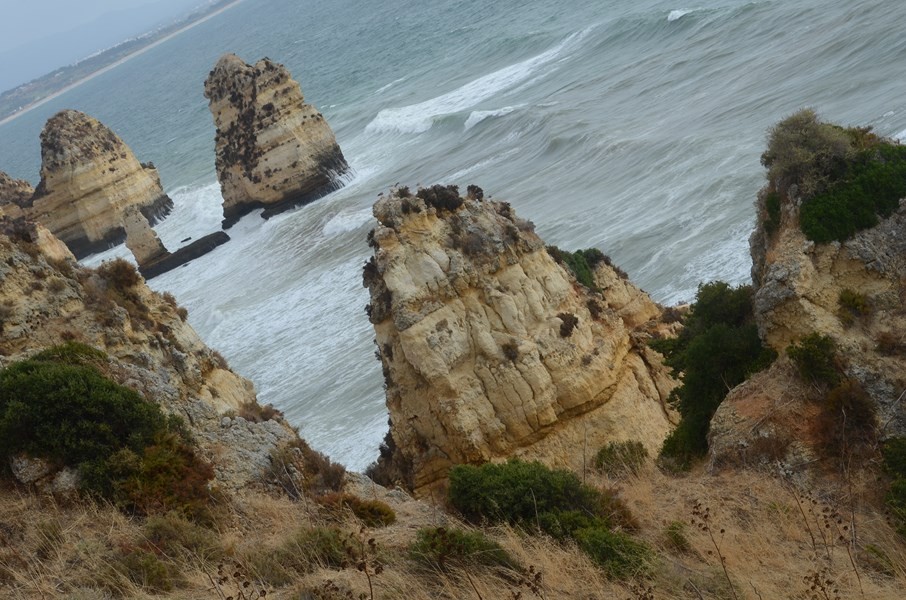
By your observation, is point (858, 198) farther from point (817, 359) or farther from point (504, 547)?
point (504, 547)

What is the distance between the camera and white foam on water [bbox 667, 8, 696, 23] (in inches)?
2153

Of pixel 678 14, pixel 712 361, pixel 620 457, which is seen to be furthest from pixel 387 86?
pixel 712 361

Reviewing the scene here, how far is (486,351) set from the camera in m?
15.5

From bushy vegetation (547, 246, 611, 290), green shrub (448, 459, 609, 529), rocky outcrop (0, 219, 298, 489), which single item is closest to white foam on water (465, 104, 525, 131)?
bushy vegetation (547, 246, 611, 290)

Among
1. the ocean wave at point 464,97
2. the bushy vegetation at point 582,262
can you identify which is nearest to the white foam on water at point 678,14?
the ocean wave at point 464,97

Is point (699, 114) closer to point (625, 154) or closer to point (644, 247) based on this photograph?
point (625, 154)

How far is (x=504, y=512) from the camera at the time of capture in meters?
10.2

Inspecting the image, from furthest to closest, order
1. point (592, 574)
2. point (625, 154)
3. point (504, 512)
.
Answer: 1. point (625, 154)
2. point (504, 512)
3. point (592, 574)

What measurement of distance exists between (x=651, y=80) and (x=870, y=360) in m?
38.4

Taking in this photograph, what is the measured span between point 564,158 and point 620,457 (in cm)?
2838

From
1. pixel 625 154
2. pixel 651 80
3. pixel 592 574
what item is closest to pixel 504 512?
pixel 592 574

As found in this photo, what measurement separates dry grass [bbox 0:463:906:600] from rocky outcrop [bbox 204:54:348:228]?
39125 mm

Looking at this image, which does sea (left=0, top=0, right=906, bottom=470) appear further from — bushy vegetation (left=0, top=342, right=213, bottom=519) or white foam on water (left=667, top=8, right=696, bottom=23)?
bushy vegetation (left=0, top=342, right=213, bottom=519)

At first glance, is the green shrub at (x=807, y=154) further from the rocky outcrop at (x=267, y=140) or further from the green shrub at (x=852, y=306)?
the rocky outcrop at (x=267, y=140)
